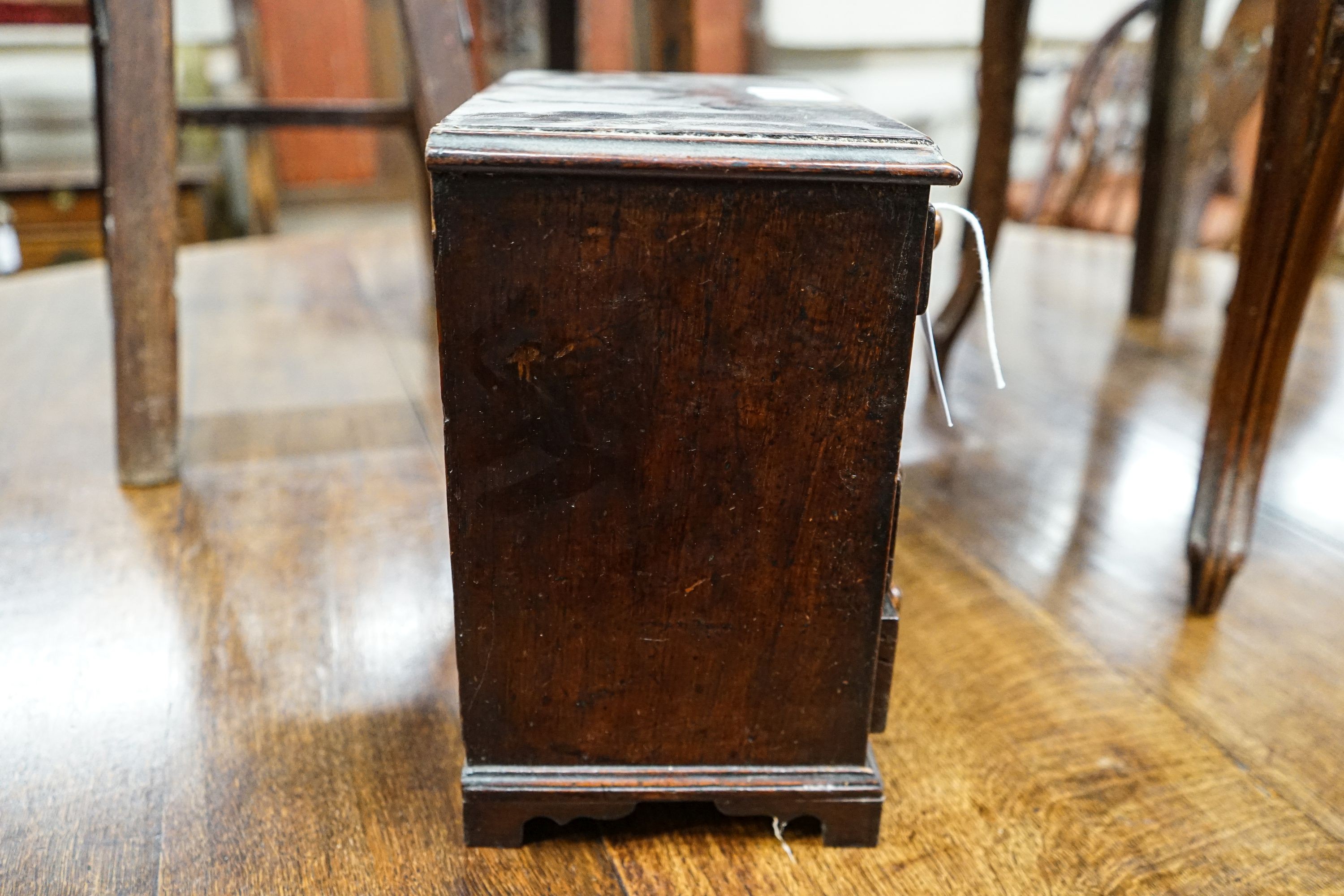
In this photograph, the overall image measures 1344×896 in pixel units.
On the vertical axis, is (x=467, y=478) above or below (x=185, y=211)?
above

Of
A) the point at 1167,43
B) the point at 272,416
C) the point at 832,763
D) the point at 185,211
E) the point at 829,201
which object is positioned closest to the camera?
the point at 829,201

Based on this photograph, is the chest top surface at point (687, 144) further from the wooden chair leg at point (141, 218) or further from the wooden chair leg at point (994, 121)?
the wooden chair leg at point (994, 121)

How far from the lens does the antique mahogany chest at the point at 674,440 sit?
549mm

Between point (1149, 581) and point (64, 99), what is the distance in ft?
11.4

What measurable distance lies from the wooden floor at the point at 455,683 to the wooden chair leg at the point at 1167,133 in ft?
1.12

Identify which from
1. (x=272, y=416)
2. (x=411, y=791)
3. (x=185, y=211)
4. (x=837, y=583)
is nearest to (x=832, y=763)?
(x=837, y=583)

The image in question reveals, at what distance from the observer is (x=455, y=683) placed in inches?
32.9

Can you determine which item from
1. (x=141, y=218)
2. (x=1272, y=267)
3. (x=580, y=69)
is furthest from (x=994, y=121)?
(x=141, y=218)

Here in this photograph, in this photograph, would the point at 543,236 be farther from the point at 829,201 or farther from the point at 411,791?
the point at 411,791

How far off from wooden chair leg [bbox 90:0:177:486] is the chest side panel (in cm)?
72

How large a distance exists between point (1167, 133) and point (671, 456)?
1.47 m

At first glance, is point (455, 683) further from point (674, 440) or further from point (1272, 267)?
point (1272, 267)

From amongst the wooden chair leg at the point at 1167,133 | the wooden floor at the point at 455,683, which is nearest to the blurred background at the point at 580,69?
the wooden chair leg at the point at 1167,133

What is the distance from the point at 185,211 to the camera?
3.15 meters
